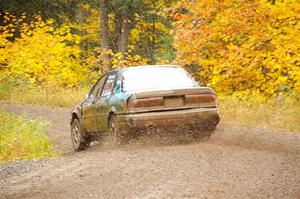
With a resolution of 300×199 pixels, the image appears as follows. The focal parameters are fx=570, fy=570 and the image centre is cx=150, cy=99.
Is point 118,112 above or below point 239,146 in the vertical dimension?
above

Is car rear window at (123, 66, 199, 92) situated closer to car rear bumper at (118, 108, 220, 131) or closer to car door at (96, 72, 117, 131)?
car door at (96, 72, 117, 131)

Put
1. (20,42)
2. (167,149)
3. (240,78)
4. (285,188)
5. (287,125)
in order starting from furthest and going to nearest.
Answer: (20,42) < (240,78) < (287,125) < (167,149) < (285,188)

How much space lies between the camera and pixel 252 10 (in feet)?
58.5

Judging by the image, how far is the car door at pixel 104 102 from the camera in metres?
11.1

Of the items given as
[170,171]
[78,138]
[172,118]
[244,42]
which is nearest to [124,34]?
[244,42]

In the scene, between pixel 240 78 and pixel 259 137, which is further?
pixel 240 78

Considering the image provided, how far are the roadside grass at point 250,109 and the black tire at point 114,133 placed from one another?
Result: 4625mm

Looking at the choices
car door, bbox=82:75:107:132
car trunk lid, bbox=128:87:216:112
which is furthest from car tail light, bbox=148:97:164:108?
car door, bbox=82:75:107:132

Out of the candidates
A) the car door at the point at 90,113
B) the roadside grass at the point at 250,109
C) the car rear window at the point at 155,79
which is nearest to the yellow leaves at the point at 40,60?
the roadside grass at the point at 250,109

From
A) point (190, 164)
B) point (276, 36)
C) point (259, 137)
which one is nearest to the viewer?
point (190, 164)

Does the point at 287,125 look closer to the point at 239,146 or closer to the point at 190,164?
the point at 239,146

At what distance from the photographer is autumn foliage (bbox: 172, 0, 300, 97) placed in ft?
52.8

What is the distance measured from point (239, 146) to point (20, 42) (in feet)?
58.6

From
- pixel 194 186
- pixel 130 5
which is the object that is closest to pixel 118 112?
pixel 194 186
